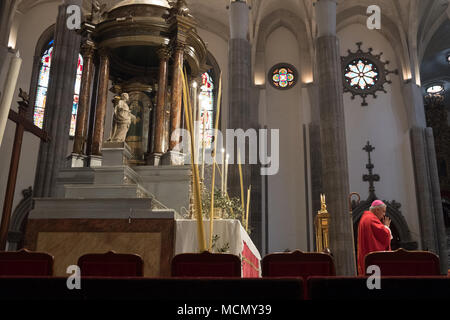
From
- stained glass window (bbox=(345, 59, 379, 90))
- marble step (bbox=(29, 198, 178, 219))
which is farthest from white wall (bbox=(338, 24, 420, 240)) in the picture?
marble step (bbox=(29, 198, 178, 219))

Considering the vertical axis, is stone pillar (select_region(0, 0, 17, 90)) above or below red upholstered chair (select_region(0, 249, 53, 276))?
above

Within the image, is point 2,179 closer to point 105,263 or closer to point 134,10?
point 134,10

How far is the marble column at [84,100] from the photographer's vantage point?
20.7 ft

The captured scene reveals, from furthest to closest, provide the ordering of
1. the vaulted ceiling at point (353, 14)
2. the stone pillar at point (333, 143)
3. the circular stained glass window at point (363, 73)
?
1. the circular stained glass window at point (363, 73)
2. the vaulted ceiling at point (353, 14)
3. the stone pillar at point (333, 143)

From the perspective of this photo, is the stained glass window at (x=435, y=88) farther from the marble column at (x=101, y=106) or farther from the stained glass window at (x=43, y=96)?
the marble column at (x=101, y=106)

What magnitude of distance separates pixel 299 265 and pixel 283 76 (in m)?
15.6

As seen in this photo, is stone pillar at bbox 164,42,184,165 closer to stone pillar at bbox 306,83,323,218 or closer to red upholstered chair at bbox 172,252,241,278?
red upholstered chair at bbox 172,252,241,278

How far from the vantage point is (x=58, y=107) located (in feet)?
37.6

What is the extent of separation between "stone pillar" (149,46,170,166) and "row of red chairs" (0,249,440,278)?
354 centimetres

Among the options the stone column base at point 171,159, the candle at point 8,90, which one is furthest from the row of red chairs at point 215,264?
the stone column base at point 171,159

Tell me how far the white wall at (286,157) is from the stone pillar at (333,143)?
3990 millimetres

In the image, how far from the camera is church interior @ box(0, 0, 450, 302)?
2.62 metres

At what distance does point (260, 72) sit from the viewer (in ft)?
56.8
